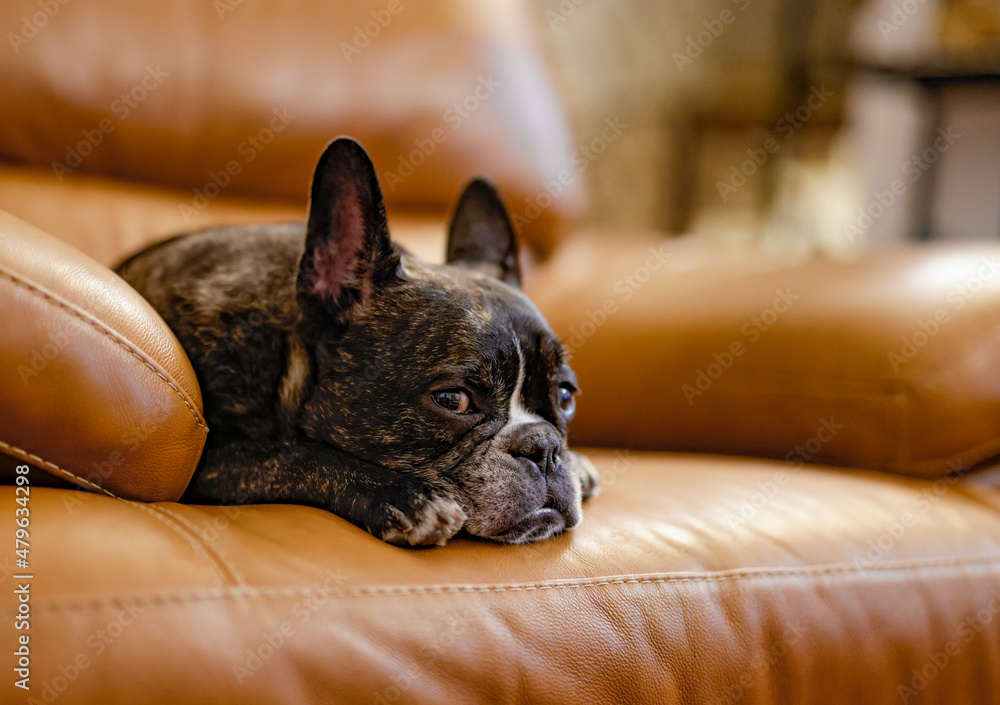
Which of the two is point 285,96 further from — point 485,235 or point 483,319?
point 483,319

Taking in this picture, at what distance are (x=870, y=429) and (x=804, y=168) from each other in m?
3.38

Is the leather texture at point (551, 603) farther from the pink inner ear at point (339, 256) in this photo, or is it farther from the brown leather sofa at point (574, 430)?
the pink inner ear at point (339, 256)

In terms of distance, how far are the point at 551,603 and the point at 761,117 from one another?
4.19 metres

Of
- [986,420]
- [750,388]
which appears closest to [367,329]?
[750,388]

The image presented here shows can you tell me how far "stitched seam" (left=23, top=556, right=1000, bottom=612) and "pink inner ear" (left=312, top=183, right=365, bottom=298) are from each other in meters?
0.65

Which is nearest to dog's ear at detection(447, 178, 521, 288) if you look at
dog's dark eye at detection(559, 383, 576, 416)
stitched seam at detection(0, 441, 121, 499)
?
dog's dark eye at detection(559, 383, 576, 416)

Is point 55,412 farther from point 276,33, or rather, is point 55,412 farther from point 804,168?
point 804,168

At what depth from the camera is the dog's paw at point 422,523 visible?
103 cm

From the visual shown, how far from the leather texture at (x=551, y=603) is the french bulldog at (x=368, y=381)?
79 millimetres

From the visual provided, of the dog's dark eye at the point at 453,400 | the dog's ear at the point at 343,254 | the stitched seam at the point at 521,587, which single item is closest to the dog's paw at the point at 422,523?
the stitched seam at the point at 521,587

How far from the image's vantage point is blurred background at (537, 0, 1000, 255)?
401 cm

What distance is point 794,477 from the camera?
1.47m

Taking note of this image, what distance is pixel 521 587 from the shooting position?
97cm

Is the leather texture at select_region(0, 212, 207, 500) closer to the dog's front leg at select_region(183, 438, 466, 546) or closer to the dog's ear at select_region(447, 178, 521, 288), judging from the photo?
the dog's front leg at select_region(183, 438, 466, 546)
